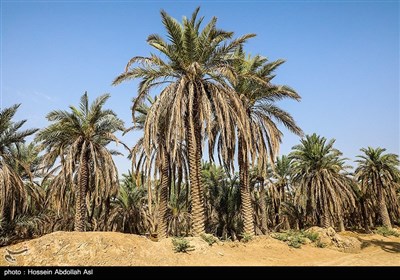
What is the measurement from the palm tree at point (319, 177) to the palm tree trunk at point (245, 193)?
12856 millimetres

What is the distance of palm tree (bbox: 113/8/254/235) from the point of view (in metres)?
15.4

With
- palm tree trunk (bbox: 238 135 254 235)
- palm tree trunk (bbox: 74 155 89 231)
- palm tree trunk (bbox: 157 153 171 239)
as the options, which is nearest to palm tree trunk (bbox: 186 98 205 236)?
palm tree trunk (bbox: 238 135 254 235)

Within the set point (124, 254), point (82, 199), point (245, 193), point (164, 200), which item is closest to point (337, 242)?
point (245, 193)

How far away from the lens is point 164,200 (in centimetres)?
1995

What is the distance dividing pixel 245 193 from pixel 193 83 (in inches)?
300

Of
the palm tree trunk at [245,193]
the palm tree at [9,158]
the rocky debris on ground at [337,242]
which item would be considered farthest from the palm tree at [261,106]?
the palm tree at [9,158]

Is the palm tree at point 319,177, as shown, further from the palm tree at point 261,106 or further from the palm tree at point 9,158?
the palm tree at point 9,158

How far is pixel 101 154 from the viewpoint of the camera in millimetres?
21297

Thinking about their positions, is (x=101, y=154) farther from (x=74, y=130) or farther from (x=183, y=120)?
(x=183, y=120)

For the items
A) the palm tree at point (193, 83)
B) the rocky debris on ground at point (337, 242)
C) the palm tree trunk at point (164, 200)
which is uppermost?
the palm tree at point (193, 83)

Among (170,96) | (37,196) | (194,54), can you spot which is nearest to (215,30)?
(194,54)

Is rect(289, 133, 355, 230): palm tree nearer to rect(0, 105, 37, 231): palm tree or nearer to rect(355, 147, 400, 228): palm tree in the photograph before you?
rect(355, 147, 400, 228): palm tree

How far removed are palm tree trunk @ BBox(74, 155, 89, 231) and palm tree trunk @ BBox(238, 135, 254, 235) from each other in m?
10.6

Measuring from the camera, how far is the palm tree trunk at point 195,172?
14812 millimetres
